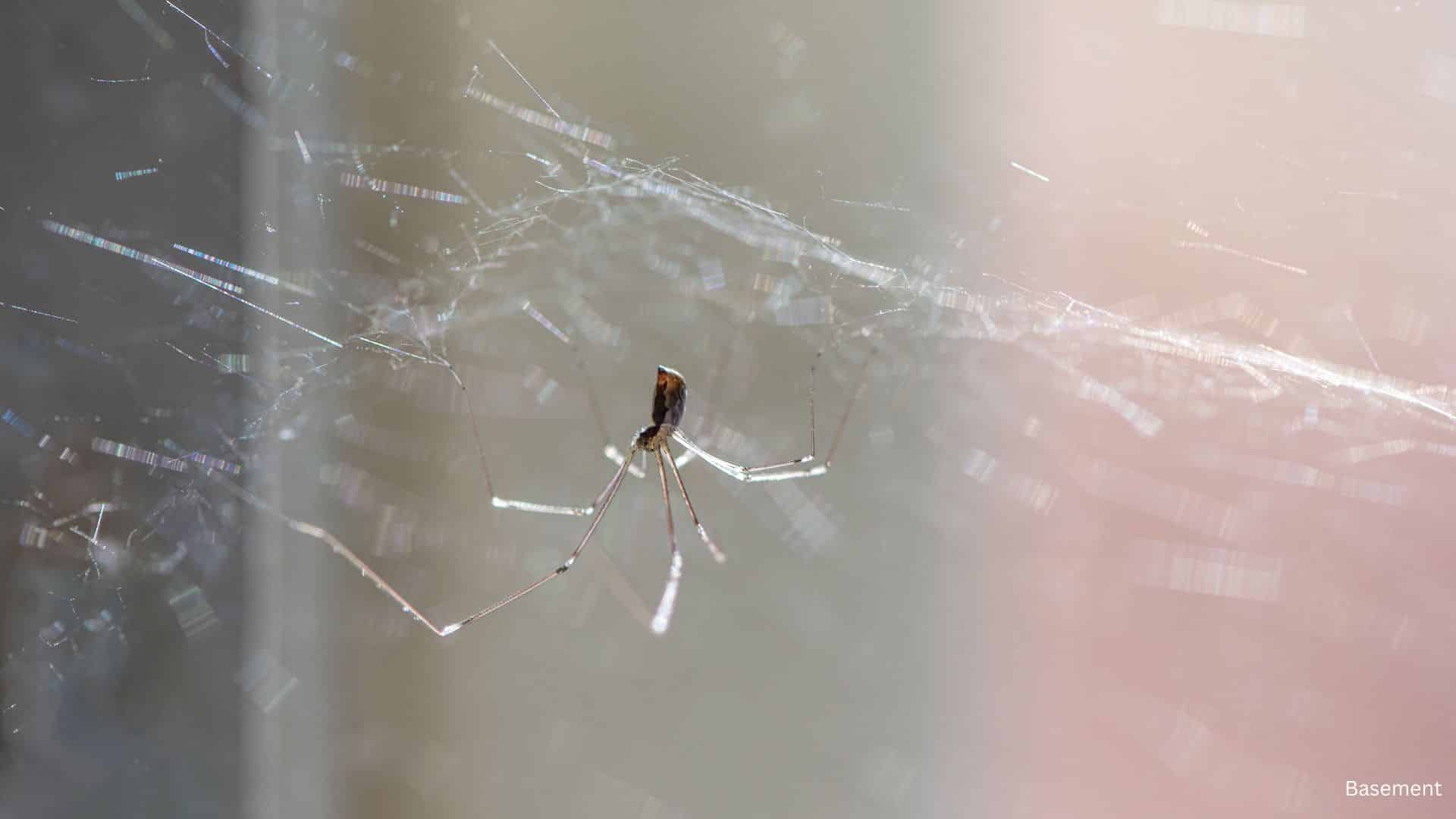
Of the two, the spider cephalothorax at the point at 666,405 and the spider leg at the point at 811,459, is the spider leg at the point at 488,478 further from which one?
the spider cephalothorax at the point at 666,405

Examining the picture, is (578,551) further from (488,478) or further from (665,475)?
(488,478)

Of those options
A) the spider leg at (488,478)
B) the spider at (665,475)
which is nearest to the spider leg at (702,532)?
the spider at (665,475)

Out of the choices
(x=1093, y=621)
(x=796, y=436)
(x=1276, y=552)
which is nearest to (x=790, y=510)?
(x=796, y=436)

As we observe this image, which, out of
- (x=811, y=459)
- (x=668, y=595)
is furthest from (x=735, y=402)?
(x=668, y=595)

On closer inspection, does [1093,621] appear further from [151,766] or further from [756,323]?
[151,766]

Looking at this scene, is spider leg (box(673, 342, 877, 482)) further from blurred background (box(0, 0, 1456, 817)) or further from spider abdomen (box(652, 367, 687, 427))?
spider abdomen (box(652, 367, 687, 427))

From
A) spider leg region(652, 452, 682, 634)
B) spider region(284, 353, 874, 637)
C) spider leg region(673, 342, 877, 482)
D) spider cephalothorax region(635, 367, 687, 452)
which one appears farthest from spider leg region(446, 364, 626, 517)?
spider cephalothorax region(635, 367, 687, 452)
